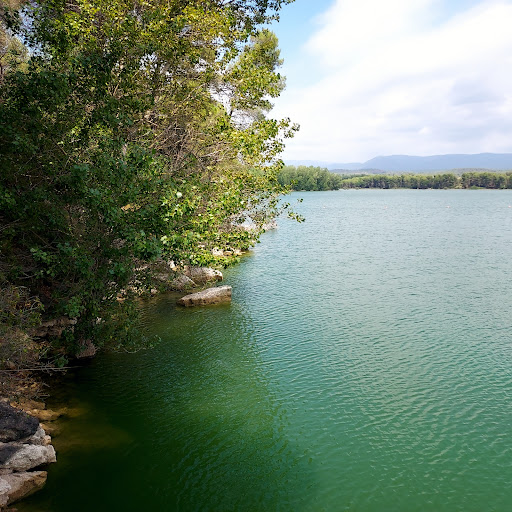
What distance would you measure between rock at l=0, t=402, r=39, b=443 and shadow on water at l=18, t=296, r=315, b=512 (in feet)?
4.07

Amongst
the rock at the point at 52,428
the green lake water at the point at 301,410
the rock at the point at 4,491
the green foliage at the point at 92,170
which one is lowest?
the green lake water at the point at 301,410

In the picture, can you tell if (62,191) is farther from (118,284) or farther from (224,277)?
(224,277)

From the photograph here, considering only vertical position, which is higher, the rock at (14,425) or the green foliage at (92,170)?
the green foliage at (92,170)

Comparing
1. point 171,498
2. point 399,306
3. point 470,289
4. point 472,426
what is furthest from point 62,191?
point 470,289

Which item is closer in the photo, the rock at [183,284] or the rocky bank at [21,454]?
the rocky bank at [21,454]

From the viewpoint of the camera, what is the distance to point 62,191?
47.6 feet

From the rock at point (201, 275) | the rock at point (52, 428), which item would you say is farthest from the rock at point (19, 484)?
the rock at point (201, 275)

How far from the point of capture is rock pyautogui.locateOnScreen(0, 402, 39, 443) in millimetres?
11531

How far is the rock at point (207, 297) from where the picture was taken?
26719mm

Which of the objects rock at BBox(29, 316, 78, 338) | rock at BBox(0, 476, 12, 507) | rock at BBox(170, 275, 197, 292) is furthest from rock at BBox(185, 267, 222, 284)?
rock at BBox(0, 476, 12, 507)

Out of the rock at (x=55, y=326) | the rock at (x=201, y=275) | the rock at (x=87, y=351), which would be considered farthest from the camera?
the rock at (x=201, y=275)

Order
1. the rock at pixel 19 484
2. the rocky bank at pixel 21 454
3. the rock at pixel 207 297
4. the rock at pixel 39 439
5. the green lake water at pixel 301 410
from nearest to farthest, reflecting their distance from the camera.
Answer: the rock at pixel 19 484
the rocky bank at pixel 21 454
the green lake water at pixel 301 410
the rock at pixel 39 439
the rock at pixel 207 297

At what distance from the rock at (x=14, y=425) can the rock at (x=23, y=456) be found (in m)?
0.25

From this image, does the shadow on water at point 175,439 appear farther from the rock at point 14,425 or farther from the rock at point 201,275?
the rock at point 201,275
